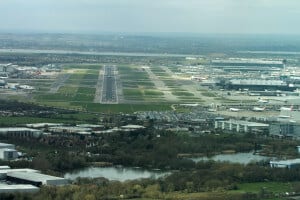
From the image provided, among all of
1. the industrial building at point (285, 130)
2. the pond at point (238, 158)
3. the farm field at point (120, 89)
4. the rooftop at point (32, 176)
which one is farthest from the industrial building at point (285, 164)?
the farm field at point (120, 89)

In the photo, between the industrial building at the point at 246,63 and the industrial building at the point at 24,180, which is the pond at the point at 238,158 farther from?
the industrial building at the point at 246,63

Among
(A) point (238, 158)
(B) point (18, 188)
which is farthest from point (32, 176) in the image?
(A) point (238, 158)

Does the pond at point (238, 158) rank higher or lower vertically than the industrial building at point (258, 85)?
higher

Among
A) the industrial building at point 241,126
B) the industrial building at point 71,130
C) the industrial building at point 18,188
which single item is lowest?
the industrial building at point 241,126

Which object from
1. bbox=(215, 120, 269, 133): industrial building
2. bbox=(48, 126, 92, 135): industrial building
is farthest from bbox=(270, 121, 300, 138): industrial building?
bbox=(48, 126, 92, 135): industrial building

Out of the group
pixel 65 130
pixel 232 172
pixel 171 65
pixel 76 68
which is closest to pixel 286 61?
pixel 171 65
